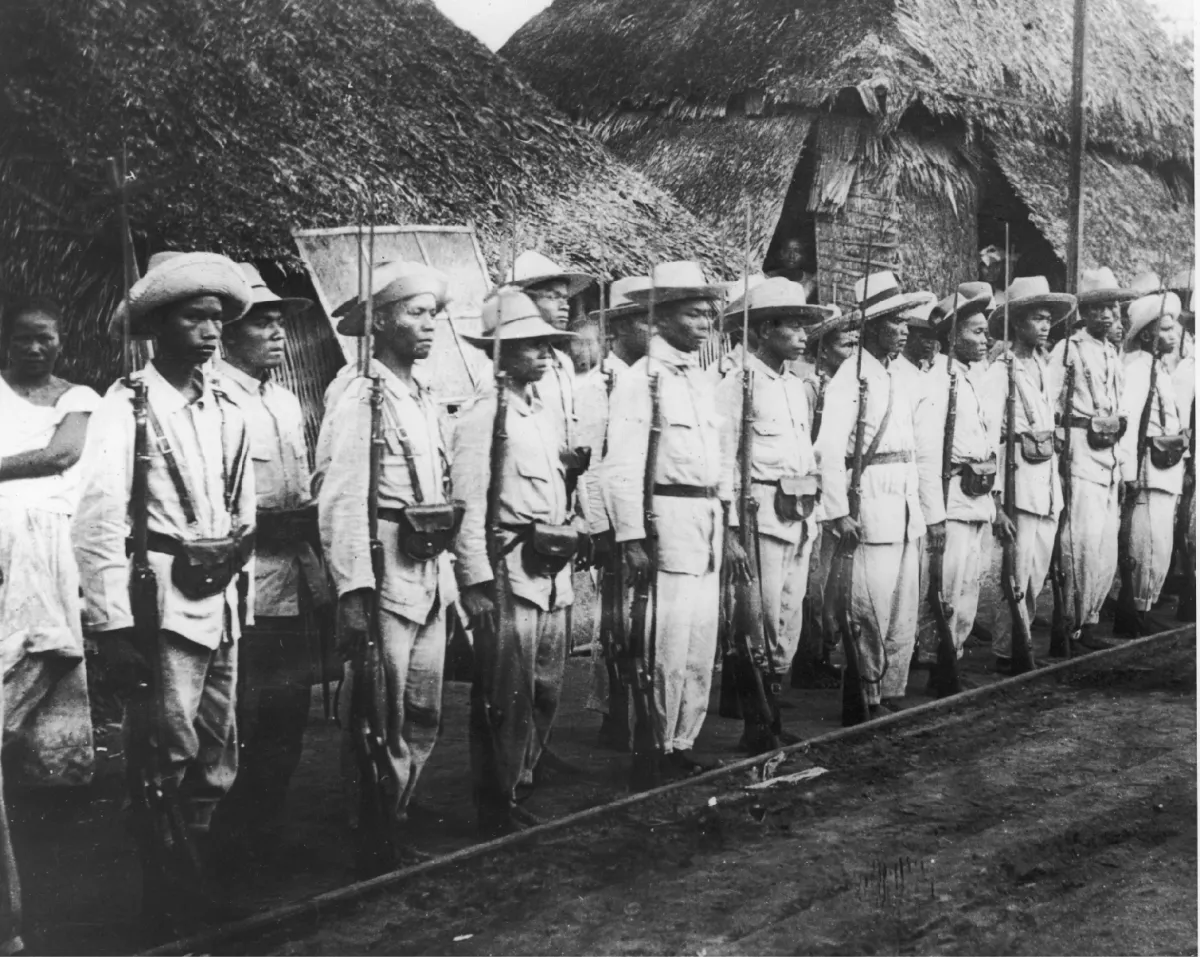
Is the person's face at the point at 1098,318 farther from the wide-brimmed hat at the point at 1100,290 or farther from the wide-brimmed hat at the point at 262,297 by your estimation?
the wide-brimmed hat at the point at 262,297

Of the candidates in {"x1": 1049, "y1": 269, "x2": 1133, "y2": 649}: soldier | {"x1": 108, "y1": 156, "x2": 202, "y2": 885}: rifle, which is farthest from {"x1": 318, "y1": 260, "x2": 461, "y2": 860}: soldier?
{"x1": 1049, "y1": 269, "x2": 1133, "y2": 649}: soldier

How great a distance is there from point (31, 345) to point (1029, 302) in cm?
561

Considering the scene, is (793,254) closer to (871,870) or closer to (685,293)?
(685,293)

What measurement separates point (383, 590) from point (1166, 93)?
664 centimetres

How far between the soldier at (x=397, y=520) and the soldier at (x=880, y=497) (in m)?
2.55

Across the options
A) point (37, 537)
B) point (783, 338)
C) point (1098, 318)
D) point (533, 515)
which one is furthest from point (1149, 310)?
point (37, 537)

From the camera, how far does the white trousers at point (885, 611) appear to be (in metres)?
7.11

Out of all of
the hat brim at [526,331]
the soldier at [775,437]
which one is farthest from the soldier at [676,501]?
the hat brim at [526,331]

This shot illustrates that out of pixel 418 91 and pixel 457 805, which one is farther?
pixel 418 91

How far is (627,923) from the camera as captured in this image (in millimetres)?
4746

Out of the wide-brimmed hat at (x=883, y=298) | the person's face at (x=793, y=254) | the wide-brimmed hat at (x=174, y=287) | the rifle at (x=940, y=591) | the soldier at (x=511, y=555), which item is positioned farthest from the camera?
the person's face at (x=793, y=254)

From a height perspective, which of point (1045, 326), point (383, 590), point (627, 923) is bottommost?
point (627, 923)

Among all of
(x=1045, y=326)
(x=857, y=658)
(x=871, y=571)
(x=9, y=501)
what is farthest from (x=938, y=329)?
(x=9, y=501)

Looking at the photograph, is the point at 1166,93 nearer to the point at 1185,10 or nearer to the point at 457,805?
the point at 1185,10
